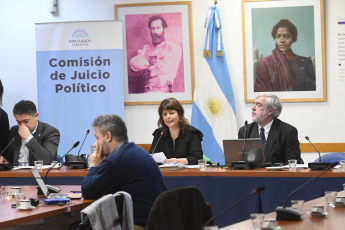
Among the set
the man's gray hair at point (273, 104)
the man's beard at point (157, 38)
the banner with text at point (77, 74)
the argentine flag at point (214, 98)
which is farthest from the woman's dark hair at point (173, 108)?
the man's beard at point (157, 38)

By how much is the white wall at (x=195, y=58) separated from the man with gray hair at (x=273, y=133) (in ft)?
4.48

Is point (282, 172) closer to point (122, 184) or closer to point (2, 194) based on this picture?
point (122, 184)

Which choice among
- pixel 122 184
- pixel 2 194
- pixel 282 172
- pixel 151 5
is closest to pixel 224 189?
pixel 282 172

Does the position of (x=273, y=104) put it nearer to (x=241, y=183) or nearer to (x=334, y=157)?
(x=334, y=157)

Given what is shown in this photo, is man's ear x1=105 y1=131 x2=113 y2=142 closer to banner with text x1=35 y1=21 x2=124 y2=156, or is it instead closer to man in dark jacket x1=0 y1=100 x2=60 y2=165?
man in dark jacket x1=0 y1=100 x2=60 y2=165

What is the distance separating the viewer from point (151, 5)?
7434mm

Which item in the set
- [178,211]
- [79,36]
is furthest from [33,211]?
[79,36]

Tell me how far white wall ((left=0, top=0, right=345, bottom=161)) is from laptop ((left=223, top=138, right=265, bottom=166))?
1.86 meters

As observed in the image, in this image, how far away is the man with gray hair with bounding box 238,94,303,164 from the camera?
5668mm

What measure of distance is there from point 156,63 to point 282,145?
2346 millimetres

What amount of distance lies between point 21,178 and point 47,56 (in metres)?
2.26

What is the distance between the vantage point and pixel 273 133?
575 centimetres

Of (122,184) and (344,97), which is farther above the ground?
(344,97)

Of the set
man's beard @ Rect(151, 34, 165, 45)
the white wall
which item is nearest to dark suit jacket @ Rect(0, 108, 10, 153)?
the white wall
